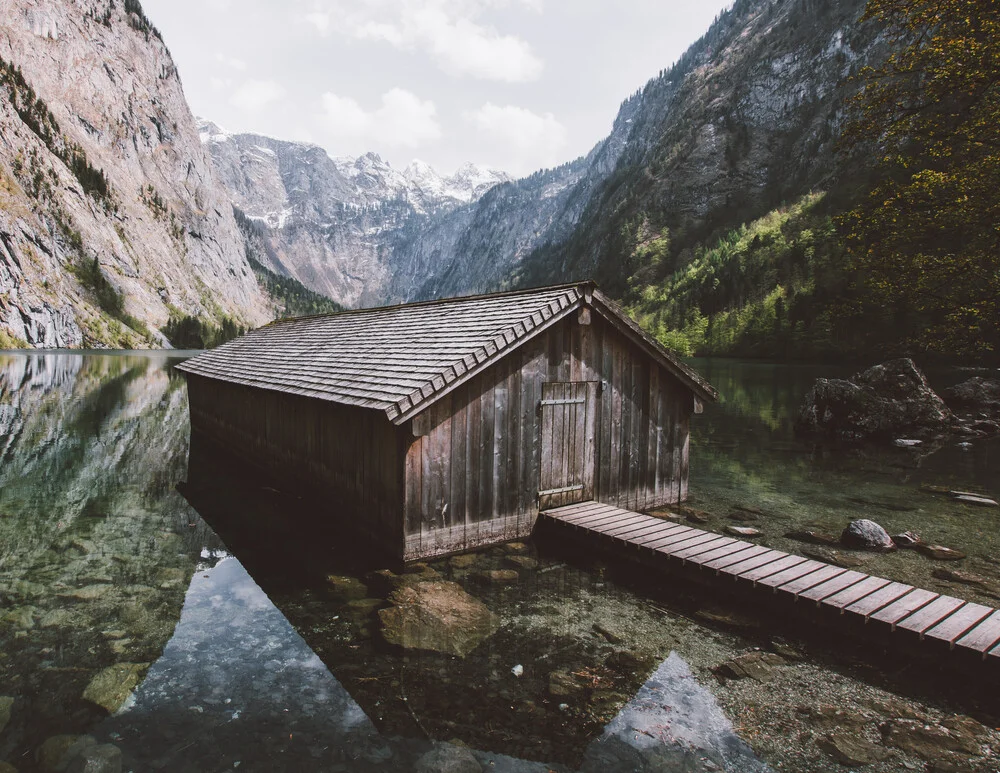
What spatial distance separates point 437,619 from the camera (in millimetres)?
8078

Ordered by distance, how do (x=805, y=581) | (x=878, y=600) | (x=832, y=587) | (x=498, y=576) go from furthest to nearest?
(x=498, y=576) < (x=805, y=581) < (x=832, y=587) < (x=878, y=600)

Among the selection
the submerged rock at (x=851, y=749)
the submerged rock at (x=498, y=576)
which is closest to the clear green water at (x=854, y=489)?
the submerged rock at (x=851, y=749)

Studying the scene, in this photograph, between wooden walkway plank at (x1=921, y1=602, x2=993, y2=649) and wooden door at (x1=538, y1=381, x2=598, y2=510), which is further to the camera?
wooden door at (x1=538, y1=381, x2=598, y2=510)

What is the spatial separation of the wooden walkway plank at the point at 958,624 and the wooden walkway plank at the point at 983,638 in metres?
0.05

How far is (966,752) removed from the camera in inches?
216

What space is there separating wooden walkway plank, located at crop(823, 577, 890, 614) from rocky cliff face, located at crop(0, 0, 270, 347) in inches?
4290

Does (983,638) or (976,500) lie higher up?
(983,638)

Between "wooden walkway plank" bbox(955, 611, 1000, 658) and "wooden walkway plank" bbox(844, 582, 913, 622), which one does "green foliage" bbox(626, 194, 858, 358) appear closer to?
"wooden walkway plank" bbox(844, 582, 913, 622)

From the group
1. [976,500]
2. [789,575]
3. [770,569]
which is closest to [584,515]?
[770,569]

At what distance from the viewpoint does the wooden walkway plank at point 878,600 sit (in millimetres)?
7438

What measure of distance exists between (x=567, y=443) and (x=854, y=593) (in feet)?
18.0

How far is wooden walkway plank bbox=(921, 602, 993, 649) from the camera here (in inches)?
267

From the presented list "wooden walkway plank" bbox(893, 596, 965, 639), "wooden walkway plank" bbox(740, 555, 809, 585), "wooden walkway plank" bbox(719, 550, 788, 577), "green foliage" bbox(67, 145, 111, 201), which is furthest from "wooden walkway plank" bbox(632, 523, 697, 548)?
"green foliage" bbox(67, 145, 111, 201)

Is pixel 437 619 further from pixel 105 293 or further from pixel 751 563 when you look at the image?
pixel 105 293
